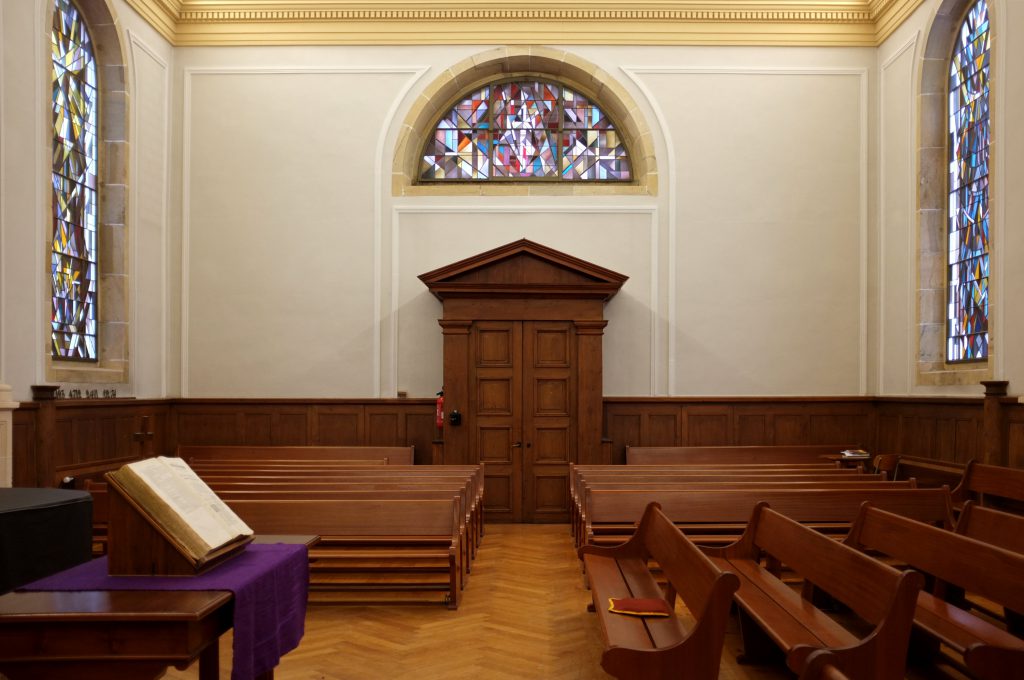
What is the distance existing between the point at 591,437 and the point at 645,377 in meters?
1.30

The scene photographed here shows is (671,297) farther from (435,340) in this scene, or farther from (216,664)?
(216,664)

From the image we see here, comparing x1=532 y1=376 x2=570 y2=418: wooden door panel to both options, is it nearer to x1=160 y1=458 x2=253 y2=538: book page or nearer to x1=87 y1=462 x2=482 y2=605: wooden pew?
x1=87 y1=462 x2=482 y2=605: wooden pew

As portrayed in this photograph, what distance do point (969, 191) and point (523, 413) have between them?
18.5ft

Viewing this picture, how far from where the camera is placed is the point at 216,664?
353 centimetres

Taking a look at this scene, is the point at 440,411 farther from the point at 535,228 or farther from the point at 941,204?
the point at 941,204

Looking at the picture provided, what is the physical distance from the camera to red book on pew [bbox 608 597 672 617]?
4043 mm

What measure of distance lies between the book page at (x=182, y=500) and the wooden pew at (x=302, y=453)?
6.76m

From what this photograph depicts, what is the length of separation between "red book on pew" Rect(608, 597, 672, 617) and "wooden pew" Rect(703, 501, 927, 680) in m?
0.43

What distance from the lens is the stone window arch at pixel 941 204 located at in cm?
925

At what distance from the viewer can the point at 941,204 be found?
9664mm

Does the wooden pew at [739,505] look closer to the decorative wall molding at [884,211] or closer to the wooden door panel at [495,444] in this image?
the wooden door panel at [495,444]

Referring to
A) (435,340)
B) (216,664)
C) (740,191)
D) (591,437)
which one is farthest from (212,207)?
(216,664)

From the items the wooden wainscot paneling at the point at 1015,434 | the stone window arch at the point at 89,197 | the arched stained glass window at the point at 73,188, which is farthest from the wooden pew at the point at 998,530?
the arched stained glass window at the point at 73,188

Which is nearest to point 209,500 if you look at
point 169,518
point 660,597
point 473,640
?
point 169,518
